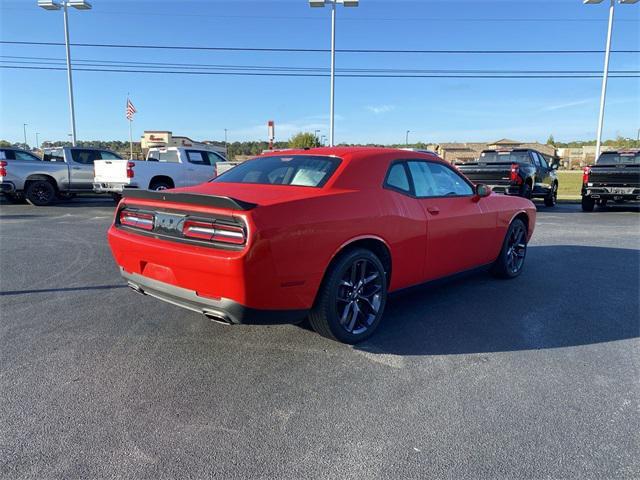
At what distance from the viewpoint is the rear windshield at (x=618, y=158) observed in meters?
13.6

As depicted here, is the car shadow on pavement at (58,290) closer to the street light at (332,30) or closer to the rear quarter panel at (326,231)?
the rear quarter panel at (326,231)

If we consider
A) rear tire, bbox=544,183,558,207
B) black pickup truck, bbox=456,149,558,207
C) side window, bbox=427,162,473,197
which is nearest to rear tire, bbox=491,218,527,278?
side window, bbox=427,162,473,197

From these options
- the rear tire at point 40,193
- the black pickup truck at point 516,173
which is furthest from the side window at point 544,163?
the rear tire at point 40,193

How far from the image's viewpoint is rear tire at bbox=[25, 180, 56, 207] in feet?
44.3

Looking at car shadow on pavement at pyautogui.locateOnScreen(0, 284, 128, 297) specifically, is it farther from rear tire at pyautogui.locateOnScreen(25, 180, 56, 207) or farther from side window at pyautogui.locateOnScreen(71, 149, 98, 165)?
side window at pyautogui.locateOnScreen(71, 149, 98, 165)

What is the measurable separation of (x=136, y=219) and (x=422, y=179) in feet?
8.52

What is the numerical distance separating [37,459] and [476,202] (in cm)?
436

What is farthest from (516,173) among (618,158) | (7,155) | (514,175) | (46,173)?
(7,155)

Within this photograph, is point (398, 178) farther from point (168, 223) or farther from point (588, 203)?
point (588, 203)

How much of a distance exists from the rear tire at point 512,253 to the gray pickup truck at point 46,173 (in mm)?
11940

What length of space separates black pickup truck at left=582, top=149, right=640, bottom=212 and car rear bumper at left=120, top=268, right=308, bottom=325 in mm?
13171

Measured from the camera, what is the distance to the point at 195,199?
10.4 feet

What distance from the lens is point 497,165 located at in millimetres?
13305

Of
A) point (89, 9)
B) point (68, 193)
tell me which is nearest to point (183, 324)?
point (68, 193)
